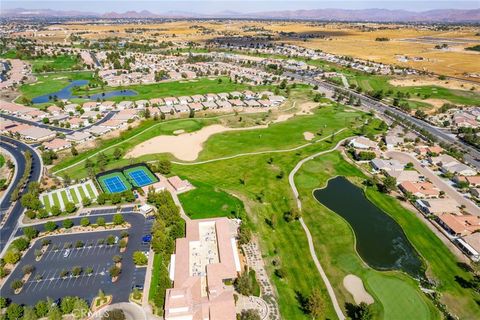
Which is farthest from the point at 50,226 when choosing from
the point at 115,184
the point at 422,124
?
the point at 422,124

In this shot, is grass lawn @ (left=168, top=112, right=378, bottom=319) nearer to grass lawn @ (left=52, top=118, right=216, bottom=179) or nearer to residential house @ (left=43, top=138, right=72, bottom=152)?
grass lawn @ (left=52, top=118, right=216, bottom=179)

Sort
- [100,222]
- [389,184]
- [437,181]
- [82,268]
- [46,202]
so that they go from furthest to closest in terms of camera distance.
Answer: [437,181] → [389,184] → [46,202] → [100,222] → [82,268]

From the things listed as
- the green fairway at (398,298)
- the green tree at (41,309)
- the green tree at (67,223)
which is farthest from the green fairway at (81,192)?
the green fairway at (398,298)

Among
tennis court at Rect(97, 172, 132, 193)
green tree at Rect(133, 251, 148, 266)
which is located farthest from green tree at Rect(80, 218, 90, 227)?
green tree at Rect(133, 251, 148, 266)

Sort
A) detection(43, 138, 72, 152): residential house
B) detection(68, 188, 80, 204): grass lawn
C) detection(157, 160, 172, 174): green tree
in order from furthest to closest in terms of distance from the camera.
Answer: detection(43, 138, 72, 152): residential house < detection(157, 160, 172, 174): green tree < detection(68, 188, 80, 204): grass lawn

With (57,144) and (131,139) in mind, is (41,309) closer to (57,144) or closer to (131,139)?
→ (131,139)

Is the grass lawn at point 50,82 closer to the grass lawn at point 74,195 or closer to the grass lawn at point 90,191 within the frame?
the grass lawn at point 74,195

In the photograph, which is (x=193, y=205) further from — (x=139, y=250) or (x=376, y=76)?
(x=376, y=76)
